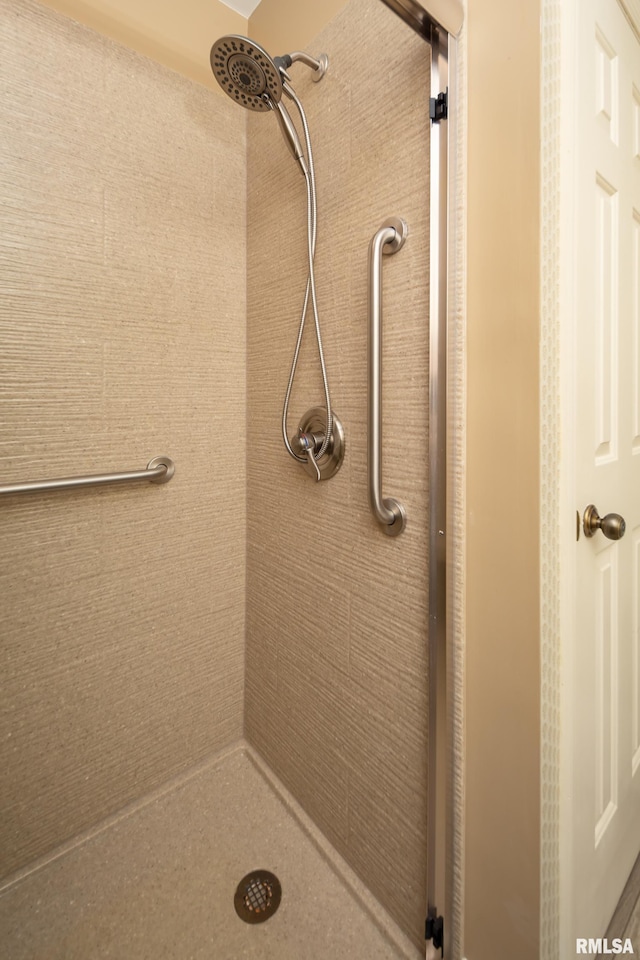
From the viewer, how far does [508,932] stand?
2.23 ft

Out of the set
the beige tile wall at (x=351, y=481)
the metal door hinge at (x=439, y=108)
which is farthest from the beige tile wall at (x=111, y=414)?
the metal door hinge at (x=439, y=108)

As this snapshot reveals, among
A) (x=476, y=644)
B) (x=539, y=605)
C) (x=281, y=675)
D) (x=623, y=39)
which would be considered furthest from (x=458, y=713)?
(x=623, y=39)

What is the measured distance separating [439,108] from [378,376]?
0.44 metres

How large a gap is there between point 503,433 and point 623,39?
76 cm

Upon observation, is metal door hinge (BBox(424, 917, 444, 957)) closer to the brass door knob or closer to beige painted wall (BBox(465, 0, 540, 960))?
beige painted wall (BBox(465, 0, 540, 960))

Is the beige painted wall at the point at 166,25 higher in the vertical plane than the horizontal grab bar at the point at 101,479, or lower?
higher

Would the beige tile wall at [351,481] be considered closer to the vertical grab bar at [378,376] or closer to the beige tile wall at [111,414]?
the vertical grab bar at [378,376]

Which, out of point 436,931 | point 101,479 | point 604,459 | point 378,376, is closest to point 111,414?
point 101,479

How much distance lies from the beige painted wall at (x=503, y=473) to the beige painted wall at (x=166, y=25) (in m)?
0.86

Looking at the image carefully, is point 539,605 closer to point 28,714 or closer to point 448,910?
point 448,910

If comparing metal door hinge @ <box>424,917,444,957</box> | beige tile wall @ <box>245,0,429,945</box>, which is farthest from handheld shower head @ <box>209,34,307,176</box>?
metal door hinge @ <box>424,917,444,957</box>

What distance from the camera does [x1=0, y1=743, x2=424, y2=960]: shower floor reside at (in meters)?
0.88

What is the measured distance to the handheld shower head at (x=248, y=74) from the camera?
763mm

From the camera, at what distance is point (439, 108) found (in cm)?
71
